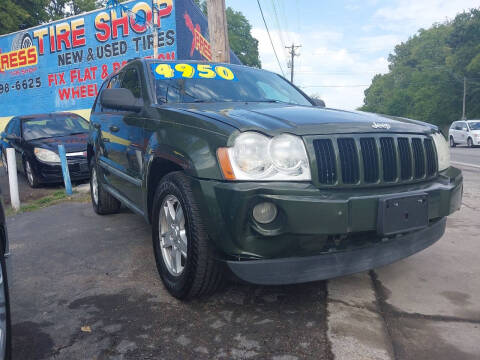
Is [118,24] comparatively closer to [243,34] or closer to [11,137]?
[11,137]

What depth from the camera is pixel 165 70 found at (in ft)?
11.7

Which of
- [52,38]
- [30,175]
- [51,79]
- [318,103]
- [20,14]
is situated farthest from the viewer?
[20,14]

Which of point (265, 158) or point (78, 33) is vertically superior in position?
point (78, 33)

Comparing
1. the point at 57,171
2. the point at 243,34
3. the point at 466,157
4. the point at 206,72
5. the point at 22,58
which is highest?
the point at 243,34

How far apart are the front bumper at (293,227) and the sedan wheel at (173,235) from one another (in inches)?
14.8

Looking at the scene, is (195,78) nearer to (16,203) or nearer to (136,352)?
(136,352)

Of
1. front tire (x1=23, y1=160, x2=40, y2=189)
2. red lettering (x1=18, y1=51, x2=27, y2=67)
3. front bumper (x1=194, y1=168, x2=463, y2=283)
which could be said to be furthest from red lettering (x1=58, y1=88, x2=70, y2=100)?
front bumper (x1=194, y1=168, x2=463, y2=283)

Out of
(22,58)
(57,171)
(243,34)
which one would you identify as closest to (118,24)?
(22,58)

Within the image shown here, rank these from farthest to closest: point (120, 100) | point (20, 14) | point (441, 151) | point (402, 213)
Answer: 1. point (20, 14)
2. point (120, 100)
3. point (441, 151)
4. point (402, 213)

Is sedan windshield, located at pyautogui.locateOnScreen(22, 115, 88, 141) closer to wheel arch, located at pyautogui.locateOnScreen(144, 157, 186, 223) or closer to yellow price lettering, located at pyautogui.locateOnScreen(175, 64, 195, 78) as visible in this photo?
yellow price lettering, located at pyautogui.locateOnScreen(175, 64, 195, 78)

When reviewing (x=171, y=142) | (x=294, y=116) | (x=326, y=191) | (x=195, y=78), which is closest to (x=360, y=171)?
(x=326, y=191)

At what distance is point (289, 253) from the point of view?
2.18 meters

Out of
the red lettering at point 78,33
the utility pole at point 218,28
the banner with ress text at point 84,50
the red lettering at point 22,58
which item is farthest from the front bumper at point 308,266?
the red lettering at point 22,58

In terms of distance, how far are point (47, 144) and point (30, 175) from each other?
0.73 metres
